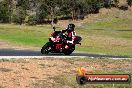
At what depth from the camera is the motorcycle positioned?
987 inches

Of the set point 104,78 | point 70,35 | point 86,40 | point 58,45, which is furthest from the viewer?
point 86,40

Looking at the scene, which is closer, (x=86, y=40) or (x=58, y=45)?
(x=58, y=45)

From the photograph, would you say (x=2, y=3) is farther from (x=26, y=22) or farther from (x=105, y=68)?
(x=105, y=68)

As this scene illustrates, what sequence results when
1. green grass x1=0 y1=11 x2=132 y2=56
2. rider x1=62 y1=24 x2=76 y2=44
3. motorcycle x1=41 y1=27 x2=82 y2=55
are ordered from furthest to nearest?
green grass x1=0 y1=11 x2=132 y2=56
rider x1=62 y1=24 x2=76 y2=44
motorcycle x1=41 y1=27 x2=82 y2=55

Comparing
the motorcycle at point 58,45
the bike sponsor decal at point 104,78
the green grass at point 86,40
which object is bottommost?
the green grass at point 86,40

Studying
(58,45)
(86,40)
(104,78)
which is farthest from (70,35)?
(86,40)

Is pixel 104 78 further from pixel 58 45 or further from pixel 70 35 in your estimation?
pixel 58 45

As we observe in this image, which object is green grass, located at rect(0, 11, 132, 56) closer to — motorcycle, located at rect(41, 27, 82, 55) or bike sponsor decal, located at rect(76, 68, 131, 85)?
motorcycle, located at rect(41, 27, 82, 55)

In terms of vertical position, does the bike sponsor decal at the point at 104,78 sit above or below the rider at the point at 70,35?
above

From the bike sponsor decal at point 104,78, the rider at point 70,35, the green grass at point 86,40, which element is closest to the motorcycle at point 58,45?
the rider at point 70,35

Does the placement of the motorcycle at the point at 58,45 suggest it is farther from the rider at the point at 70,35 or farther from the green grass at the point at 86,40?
the green grass at the point at 86,40

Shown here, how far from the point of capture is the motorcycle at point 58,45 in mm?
25062

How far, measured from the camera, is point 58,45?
83.3 feet

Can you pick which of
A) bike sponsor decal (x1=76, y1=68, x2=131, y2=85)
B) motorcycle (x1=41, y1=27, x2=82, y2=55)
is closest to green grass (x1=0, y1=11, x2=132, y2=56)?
motorcycle (x1=41, y1=27, x2=82, y2=55)
